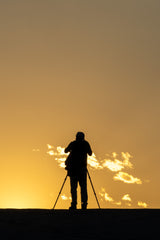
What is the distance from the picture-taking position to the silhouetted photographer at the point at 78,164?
19.9 m

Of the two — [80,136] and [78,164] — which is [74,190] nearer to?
[78,164]

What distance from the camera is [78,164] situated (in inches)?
795

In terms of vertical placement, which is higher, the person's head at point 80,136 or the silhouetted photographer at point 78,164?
the person's head at point 80,136
